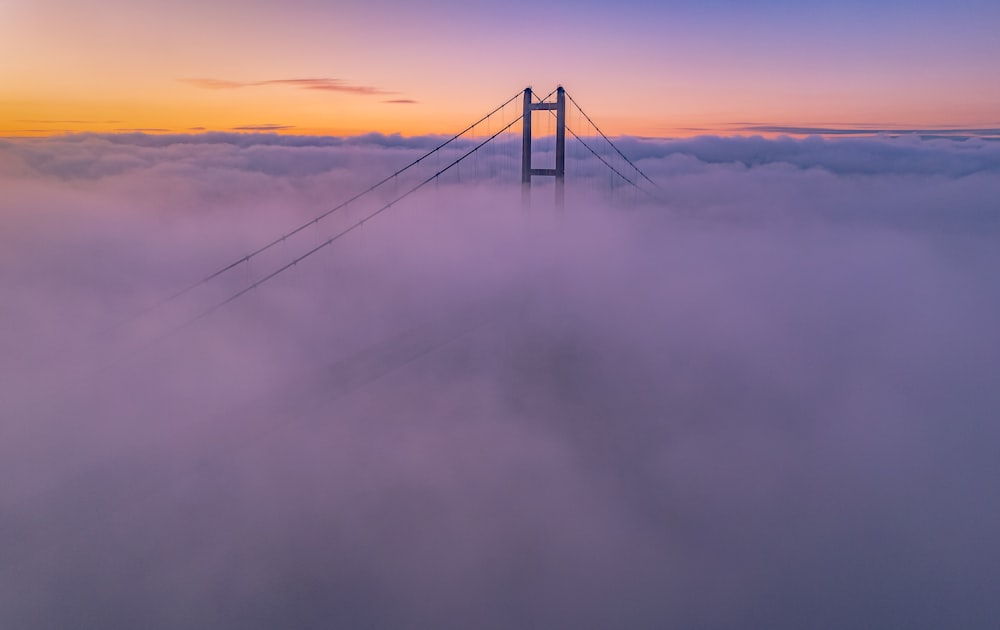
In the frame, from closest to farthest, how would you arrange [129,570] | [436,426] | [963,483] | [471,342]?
[129,570]
[963,483]
[436,426]
[471,342]

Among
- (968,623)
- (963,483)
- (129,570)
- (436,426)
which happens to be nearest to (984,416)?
(963,483)

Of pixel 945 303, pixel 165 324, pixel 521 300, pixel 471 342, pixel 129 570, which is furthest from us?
pixel 945 303

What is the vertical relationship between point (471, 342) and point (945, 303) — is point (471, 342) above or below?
above

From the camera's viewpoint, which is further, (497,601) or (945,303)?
(945,303)

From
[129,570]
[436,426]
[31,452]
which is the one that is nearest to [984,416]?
[436,426]

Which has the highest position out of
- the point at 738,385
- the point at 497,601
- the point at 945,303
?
the point at 497,601

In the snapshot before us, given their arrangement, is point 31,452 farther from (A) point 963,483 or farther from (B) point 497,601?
(A) point 963,483
